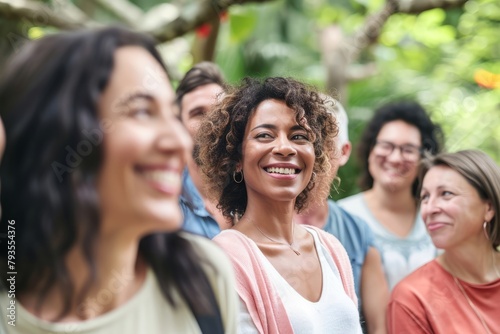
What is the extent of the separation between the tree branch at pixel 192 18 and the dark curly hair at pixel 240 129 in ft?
7.35

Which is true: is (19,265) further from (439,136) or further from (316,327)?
(439,136)

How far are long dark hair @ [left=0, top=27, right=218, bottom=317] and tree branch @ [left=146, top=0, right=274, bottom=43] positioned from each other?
3.54 meters

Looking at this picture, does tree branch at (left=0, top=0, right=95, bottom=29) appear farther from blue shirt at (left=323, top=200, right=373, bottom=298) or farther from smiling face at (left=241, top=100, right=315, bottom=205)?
smiling face at (left=241, top=100, right=315, bottom=205)

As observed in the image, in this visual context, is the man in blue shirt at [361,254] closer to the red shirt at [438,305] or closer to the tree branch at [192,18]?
the red shirt at [438,305]

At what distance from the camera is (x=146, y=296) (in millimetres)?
1510

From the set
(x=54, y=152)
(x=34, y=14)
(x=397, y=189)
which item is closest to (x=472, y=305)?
(x=397, y=189)

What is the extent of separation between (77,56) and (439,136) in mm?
3190

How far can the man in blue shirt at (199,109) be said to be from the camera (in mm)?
3039

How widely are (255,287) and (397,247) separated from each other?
5.43ft

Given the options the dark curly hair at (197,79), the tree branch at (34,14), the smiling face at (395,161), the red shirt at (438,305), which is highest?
the smiling face at (395,161)

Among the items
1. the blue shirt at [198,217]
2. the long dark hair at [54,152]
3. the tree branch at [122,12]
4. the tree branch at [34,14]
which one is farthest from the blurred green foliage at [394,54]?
the long dark hair at [54,152]

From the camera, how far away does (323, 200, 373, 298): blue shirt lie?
3352 millimetres

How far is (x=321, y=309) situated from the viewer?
94.1 inches

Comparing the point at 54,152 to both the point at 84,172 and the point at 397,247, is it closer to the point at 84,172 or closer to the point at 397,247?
the point at 84,172
